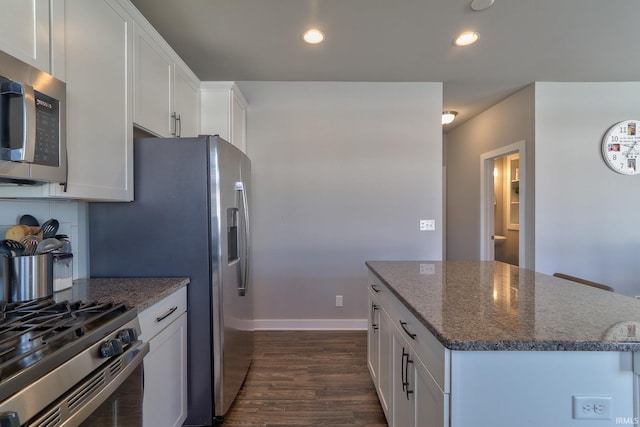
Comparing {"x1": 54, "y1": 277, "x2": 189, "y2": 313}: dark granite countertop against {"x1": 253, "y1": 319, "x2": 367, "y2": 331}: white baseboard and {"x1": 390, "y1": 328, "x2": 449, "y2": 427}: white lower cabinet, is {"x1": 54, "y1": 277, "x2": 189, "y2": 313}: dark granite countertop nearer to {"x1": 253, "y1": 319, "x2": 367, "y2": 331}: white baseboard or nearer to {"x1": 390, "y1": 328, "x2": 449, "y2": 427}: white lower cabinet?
{"x1": 390, "y1": 328, "x2": 449, "y2": 427}: white lower cabinet

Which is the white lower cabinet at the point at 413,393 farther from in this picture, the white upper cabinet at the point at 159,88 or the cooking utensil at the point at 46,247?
the white upper cabinet at the point at 159,88

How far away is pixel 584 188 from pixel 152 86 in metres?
4.26

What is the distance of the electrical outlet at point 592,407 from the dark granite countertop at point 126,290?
1.59 metres

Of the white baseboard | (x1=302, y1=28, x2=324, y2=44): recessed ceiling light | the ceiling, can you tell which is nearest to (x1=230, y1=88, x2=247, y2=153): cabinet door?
the ceiling

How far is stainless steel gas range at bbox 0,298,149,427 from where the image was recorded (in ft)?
2.44

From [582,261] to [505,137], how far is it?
166cm

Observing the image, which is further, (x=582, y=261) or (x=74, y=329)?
(x=582, y=261)

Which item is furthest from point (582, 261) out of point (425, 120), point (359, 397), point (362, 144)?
point (359, 397)

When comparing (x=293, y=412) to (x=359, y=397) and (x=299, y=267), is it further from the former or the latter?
(x=299, y=267)

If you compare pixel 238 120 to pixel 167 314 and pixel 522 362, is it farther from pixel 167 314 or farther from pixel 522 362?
pixel 522 362

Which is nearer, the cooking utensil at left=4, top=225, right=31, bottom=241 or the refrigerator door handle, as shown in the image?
the cooking utensil at left=4, top=225, right=31, bottom=241

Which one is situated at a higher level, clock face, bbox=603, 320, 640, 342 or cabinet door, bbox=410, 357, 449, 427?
clock face, bbox=603, 320, 640, 342

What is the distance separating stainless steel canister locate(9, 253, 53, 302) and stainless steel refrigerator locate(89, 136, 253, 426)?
0.48m

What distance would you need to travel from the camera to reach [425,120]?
328 cm
